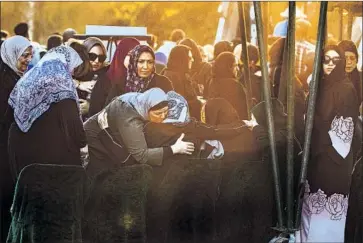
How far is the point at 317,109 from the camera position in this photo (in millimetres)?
4645

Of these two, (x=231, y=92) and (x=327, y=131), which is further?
(x=327, y=131)

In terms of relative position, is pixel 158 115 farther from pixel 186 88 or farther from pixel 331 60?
pixel 331 60

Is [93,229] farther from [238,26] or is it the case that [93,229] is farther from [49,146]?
[238,26]

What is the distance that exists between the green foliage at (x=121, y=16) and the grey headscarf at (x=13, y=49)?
62mm

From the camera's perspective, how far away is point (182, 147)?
441 centimetres

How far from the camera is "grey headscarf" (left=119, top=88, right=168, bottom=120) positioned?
14.1 ft

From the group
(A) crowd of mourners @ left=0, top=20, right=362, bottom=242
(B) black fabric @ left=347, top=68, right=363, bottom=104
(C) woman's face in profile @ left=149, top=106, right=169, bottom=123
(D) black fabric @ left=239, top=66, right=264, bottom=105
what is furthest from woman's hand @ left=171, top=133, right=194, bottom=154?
(B) black fabric @ left=347, top=68, right=363, bottom=104

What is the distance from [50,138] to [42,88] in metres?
0.33

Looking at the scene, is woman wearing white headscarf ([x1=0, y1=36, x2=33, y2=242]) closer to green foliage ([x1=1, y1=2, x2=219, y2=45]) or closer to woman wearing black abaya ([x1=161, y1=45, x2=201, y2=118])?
green foliage ([x1=1, y1=2, x2=219, y2=45])

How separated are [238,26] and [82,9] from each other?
109 centimetres

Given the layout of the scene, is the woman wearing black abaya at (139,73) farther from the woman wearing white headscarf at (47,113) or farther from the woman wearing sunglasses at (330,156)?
the woman wearing sunglasses at (330,156)

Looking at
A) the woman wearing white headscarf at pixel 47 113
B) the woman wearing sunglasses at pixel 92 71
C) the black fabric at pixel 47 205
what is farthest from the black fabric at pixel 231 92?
the black fabric at pixel 47 205

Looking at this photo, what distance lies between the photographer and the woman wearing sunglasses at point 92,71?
13.8 ft

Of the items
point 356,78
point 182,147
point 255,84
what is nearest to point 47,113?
point 182,147
